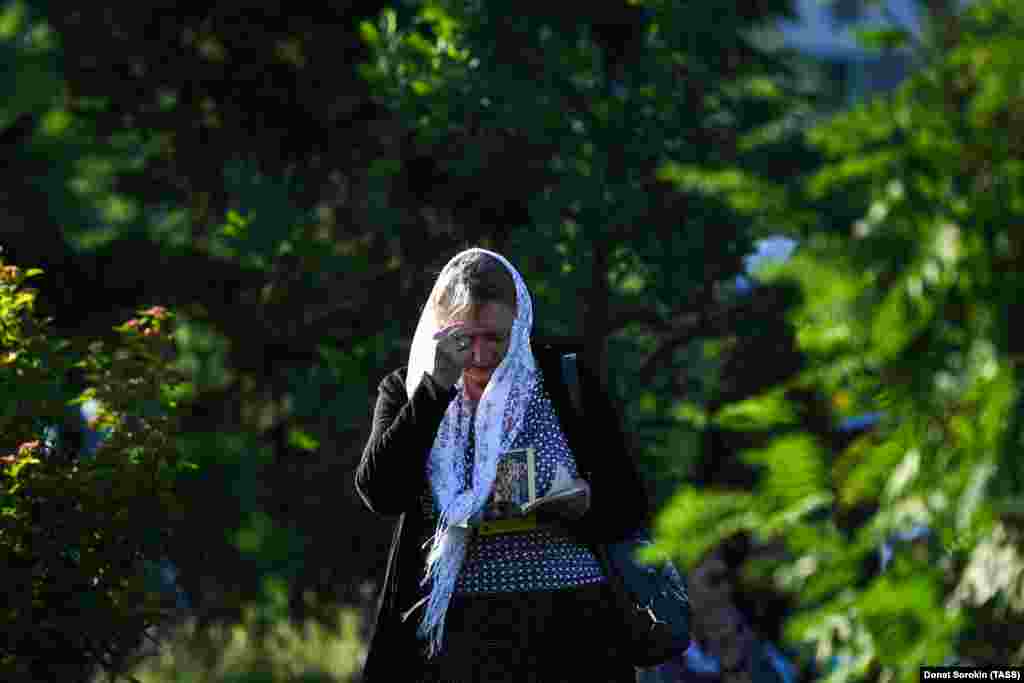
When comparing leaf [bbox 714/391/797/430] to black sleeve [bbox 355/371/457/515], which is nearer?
leaf [bbox 714/391/797/430]

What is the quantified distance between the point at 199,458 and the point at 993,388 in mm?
6197

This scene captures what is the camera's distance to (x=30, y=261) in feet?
25.5

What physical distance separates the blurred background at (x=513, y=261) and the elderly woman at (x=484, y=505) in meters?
0.57

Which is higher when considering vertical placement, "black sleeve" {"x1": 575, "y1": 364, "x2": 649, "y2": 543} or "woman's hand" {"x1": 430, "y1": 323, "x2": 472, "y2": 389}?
"woman's hand" {"x1": 430, "y1": 323, "x2": 472, "y2": 389}

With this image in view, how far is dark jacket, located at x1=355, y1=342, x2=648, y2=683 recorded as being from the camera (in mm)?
4074

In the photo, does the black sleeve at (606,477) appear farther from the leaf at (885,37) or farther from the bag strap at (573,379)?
the leaf at (885,37)

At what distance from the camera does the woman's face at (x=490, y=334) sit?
13.7 feet

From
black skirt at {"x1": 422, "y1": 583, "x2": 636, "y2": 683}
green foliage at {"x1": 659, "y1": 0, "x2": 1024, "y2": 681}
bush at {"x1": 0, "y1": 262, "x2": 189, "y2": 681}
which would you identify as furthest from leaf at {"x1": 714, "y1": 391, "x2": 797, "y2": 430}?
bush at {"x1": 0, "y1": 262, "x2": 189, "y2": 681}

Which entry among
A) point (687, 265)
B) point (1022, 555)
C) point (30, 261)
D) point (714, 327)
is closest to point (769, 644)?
point (714, 327)

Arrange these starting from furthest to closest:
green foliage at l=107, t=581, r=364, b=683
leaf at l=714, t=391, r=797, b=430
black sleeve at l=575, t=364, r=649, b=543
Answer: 1. green foliage at l=107, t=581, r=364, b=683
2. black sleeve at l=575, t=364, r=649, b=543
3. leaf at l=714, t=391, r=797, b=430

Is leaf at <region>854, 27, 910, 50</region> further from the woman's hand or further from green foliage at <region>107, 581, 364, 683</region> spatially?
green foliage at <region>107, 581, 364, 683</region>

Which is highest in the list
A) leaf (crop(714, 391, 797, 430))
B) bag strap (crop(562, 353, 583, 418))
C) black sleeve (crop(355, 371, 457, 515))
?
bag strap (crop(562, 353, 583, 418))

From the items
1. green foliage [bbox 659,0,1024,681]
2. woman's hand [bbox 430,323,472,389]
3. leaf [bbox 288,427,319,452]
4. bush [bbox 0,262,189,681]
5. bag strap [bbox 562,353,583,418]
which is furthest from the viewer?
leaf [bbox 288,427,319,452]

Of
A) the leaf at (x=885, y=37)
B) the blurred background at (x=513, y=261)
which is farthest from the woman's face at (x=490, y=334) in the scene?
the leaf at (x=885, y=37)
